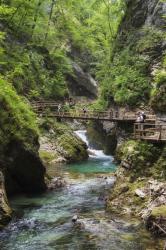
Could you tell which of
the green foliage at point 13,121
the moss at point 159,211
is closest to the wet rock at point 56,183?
the green foliage at point 13,121

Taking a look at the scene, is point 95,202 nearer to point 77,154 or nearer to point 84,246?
point 84,246

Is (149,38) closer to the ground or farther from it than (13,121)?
farther from it

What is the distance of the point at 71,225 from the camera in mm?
18672

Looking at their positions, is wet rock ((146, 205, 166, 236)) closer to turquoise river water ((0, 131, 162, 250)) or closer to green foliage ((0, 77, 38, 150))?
turquoise river water ((0, 131, 162, 250))

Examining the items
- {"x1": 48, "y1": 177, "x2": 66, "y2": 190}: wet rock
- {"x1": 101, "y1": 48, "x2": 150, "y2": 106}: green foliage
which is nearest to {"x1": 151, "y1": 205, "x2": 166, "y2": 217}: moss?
{"x1": 48, "y1": 177, "x2": 66, "y2": 190}: wet rock

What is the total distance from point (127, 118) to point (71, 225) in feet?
66.6

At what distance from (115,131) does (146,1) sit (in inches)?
640

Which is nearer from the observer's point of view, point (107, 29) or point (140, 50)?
point (140, 50)

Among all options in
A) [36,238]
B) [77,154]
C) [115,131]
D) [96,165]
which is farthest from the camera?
[115,131]

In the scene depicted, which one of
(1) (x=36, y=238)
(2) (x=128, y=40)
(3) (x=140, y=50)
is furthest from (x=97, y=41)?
(1) (x=36, y=238)

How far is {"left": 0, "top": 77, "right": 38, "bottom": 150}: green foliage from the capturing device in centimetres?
2303

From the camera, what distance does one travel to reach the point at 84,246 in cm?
1584

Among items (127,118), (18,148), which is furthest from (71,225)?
(127,118)

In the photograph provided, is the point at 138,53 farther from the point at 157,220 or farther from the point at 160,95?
the point at 157,220
